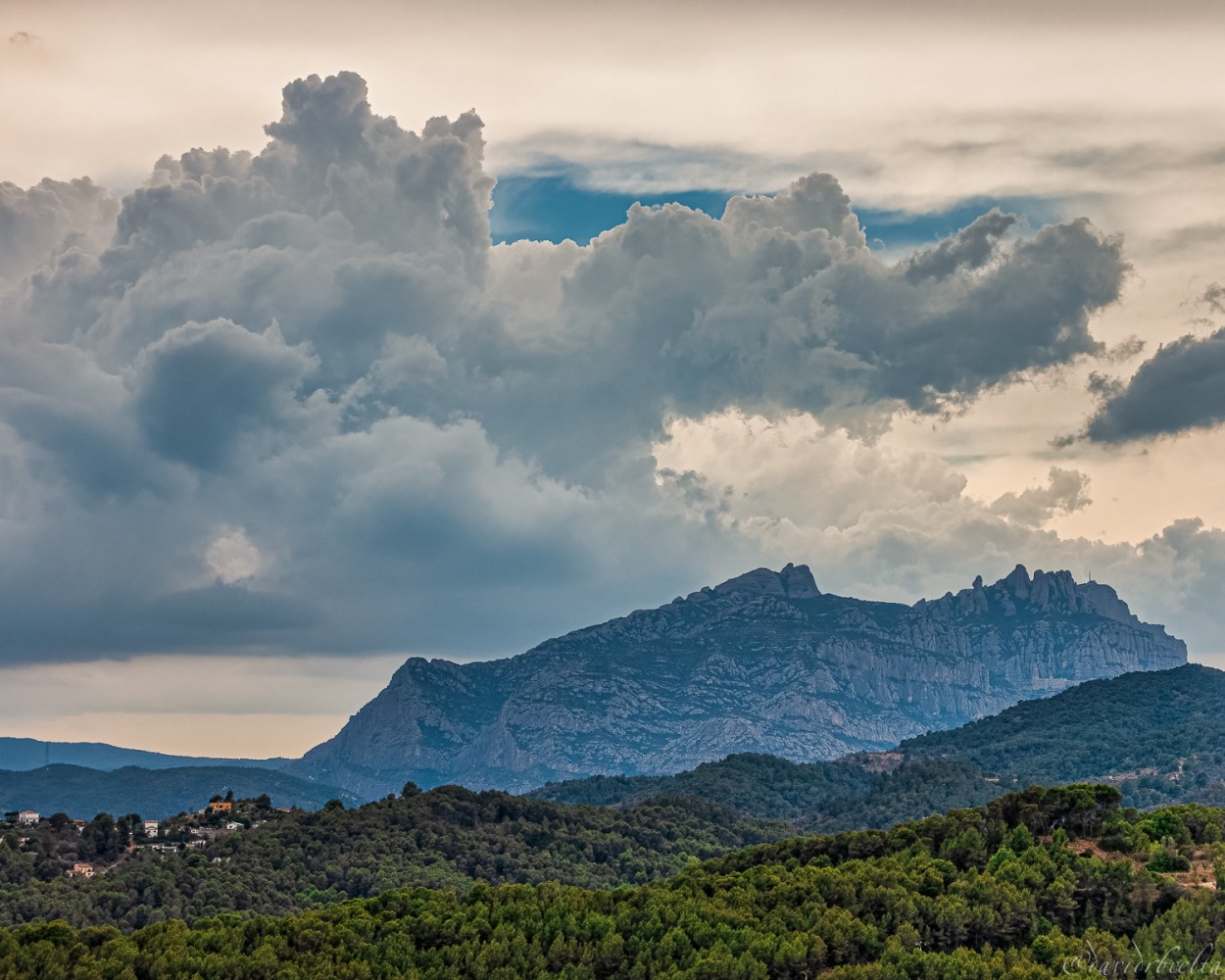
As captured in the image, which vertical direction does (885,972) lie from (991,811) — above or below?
below

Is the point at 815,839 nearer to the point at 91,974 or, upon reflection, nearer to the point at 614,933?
the point at 614,933

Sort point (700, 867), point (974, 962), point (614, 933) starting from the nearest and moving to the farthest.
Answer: point (974, 962), point (614, 933), point (700, 867)

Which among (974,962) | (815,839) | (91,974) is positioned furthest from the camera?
(815,839)

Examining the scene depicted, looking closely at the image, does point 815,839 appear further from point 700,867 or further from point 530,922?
point 530,922

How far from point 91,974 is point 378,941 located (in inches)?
912

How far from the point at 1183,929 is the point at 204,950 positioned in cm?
7630

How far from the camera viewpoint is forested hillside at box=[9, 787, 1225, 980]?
397 ft

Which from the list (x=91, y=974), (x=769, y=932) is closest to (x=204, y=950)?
(x=91, y=974)

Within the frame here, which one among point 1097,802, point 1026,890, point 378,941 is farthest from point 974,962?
point 378,941

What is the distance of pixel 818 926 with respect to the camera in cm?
12950

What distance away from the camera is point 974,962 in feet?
385

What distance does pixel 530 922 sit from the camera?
141 meters

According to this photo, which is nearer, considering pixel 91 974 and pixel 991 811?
pixel 91 974

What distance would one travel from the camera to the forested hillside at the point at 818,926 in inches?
4766
